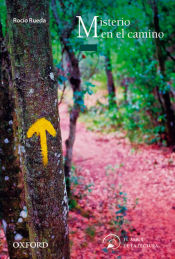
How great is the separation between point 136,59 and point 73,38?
221 inches

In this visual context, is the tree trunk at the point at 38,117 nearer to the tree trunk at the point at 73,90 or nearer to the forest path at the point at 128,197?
the forest path at the point at 128,197

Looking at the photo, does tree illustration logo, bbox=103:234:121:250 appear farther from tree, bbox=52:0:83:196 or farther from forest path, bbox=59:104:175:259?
tree, bbox=52:0:83:196

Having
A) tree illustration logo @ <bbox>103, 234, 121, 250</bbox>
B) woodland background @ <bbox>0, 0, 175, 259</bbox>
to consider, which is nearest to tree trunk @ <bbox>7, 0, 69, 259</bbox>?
woodland background @ <bbox>0, 0, 175, 259</bbox>

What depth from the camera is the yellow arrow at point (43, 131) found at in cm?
180

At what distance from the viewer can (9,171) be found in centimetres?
257

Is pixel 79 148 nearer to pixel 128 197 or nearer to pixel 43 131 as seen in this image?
pixel 128 197

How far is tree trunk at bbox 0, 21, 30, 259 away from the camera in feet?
8.27

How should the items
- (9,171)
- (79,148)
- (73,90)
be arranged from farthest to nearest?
(79,148)
(73,90)
(9,171)

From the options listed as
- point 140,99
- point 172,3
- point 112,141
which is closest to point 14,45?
point 172,3

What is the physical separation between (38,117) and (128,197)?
191 inches

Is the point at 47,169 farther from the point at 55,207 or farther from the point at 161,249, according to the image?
the point at 161,249

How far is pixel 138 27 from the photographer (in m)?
5.45

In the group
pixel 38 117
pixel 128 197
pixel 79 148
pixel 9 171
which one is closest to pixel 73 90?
pixel 9 171

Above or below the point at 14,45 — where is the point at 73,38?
above
